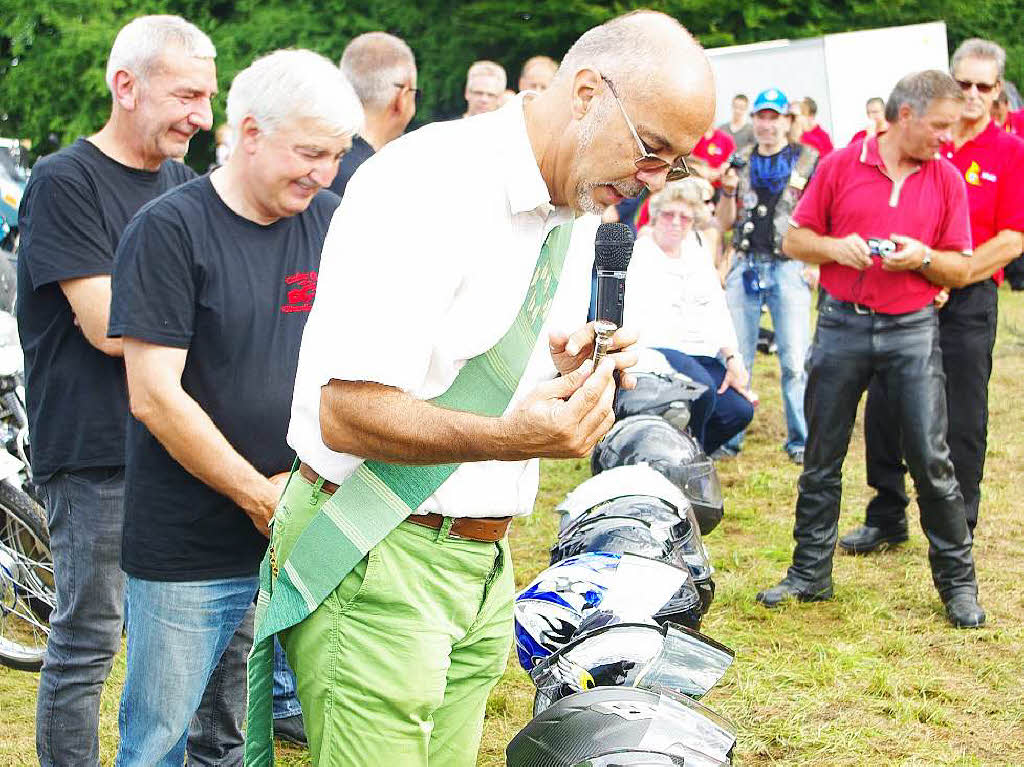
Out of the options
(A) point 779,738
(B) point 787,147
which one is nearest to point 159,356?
(A) point 779,738

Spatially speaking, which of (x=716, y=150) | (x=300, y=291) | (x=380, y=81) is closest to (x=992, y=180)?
(x=380, y=81)

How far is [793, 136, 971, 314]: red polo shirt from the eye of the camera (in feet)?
16.9

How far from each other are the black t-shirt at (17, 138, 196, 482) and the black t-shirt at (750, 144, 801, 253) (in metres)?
6.00

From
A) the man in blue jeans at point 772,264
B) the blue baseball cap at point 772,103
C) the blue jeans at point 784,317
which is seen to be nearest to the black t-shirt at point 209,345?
the man in blue jeans at point 772,264

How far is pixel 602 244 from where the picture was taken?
2.24 meters

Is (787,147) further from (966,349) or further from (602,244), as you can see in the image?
(602,244)

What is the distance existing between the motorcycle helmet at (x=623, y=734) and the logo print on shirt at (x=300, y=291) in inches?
45.7

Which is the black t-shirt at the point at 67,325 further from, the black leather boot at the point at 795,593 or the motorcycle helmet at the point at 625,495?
the black leather boot at the point at 795,593

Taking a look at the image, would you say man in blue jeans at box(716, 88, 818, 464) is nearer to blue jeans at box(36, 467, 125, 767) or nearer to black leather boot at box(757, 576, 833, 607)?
black leather boot at box(757, 576, 833, 607)

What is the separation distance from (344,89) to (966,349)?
156 inches

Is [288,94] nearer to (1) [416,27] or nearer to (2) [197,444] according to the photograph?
(2) [197,444]

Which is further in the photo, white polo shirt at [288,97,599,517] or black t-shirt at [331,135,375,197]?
black t-shirt at [331,135,375,197]

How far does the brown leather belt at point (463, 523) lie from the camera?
7.47 ft

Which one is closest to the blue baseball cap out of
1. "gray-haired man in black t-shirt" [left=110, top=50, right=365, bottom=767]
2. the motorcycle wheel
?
the motorcycle wheel
